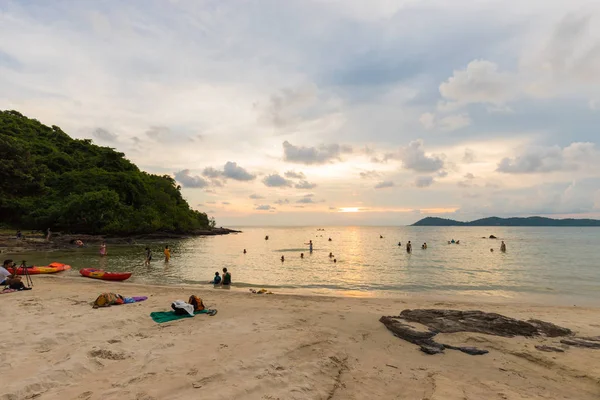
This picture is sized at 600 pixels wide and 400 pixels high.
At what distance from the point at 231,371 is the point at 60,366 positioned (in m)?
3.78

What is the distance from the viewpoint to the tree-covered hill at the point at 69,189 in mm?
57406

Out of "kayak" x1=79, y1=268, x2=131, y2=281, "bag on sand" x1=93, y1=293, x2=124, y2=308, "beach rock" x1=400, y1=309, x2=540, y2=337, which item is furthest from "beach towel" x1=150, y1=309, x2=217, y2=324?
"kayak" x1=79, y1=268, x2=131, y2=281

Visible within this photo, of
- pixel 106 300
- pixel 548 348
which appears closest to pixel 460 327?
pixel 548 348

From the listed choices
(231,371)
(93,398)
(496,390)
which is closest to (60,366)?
(93,398)

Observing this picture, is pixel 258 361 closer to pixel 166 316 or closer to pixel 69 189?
pixel 166 316

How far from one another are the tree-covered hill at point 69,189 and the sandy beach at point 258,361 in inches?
2286

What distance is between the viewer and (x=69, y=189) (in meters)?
64.8

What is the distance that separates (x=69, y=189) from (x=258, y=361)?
7496cm

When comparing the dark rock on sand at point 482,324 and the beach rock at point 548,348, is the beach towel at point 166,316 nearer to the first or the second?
the dark rock on sand at point 482,324

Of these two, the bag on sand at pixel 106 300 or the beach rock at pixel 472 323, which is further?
the bag on sand at pixel 106 300

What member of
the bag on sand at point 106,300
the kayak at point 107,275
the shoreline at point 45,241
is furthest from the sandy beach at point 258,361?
the shoreline at point 45,241

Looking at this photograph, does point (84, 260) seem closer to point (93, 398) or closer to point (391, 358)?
point (93, 398)

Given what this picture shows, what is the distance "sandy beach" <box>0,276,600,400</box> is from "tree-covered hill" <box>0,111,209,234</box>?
5807 cm

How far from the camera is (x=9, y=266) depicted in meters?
17.8
